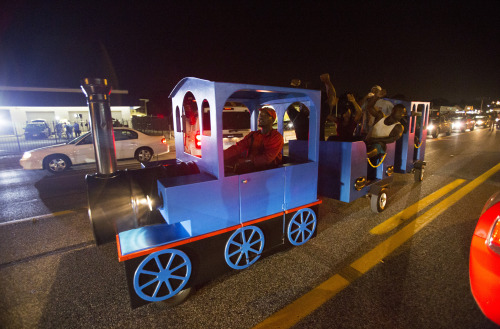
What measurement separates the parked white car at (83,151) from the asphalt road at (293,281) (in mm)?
4003

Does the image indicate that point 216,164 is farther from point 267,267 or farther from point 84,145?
Answer: point 84,145

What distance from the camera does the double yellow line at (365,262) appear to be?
2.34m

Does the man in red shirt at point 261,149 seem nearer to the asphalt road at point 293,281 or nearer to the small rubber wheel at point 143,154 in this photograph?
the asphalt road at point 293,281

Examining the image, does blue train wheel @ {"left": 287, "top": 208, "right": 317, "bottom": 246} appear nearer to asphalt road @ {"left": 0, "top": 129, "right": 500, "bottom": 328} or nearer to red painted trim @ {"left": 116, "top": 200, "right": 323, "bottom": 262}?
asphalt road @ {"left": 0, "top": 129, "right": 500, "bottom": 328}

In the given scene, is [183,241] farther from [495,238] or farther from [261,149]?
[495,238]

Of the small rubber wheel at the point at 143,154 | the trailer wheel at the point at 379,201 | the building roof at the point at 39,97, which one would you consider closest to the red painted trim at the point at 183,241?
the trailer wheel at the point at 379,201

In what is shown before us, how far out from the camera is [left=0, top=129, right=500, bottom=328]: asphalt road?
2.32 m

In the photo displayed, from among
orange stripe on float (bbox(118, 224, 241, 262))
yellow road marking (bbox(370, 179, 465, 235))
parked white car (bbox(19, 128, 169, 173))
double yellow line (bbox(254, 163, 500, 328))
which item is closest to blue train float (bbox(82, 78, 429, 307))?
orange stripe on float (bbox(118, 224, 241, 262))

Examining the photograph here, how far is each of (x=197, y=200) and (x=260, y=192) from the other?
79 centimetres

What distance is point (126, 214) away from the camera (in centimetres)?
275

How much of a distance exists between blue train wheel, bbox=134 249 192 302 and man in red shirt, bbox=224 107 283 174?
120cm

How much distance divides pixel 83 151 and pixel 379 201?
9148 mm

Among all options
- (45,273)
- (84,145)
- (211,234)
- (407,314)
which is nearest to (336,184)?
(407,314)

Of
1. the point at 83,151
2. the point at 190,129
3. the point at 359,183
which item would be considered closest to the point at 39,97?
the point at 83,151
